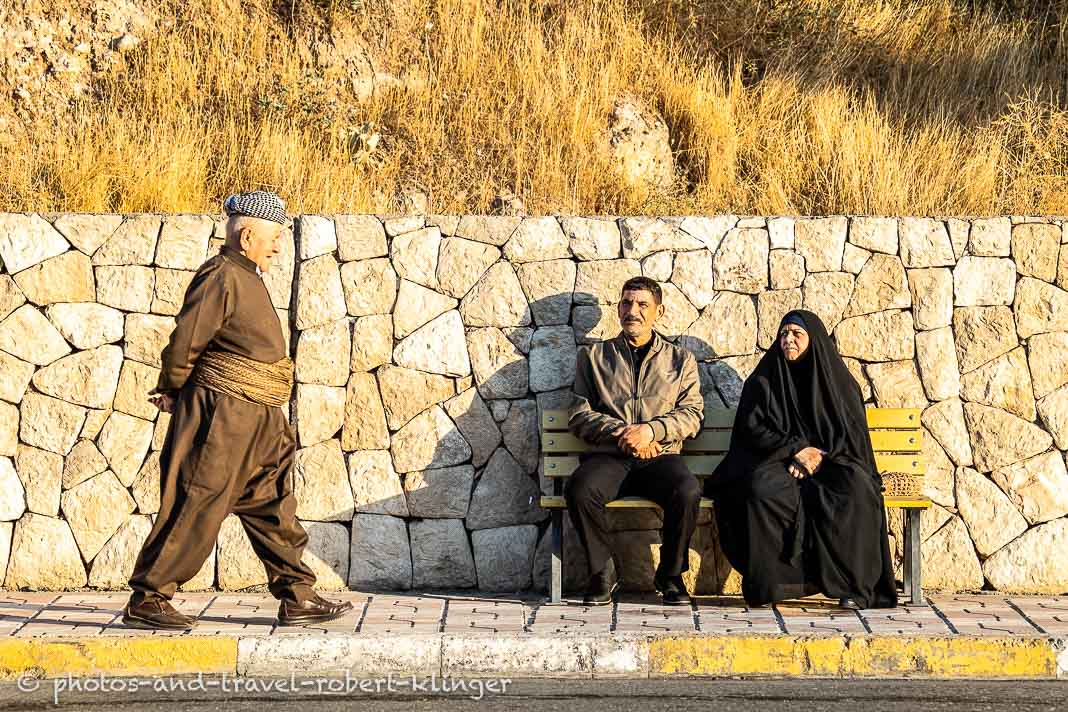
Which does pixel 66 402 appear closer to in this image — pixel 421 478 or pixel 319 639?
pixel 421 478

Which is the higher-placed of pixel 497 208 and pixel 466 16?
pixel 466 16

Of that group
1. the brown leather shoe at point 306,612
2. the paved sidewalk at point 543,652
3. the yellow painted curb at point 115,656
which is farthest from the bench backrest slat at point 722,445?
the yellow painted curb at point 115,656

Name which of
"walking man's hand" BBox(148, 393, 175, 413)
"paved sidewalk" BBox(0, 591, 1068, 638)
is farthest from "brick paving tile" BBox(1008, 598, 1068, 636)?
"walking man's hand" BBox(148, 393, 175, 413)

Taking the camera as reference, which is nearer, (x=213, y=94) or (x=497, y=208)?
(x=497, y=208)

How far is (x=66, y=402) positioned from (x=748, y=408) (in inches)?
151

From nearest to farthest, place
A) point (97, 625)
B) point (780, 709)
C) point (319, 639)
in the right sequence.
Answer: point (780, 709), point (319, 639), point (97, 625)

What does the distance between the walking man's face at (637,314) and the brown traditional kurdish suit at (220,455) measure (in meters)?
2.03

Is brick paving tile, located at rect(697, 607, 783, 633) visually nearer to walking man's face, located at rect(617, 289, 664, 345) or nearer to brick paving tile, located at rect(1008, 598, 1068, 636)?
brick paving tile, located at rect(1008, 598, 1068, 636)

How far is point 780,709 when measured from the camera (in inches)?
185

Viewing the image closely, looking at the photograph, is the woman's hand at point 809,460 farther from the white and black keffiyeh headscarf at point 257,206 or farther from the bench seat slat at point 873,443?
the white and black keffiyeh headscarf at point 257,206

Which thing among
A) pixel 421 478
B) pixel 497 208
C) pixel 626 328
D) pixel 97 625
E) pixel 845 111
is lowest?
pixel 97 625

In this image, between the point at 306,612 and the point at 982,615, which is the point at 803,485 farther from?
the point at 306,612

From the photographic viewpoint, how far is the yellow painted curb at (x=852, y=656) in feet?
17.7

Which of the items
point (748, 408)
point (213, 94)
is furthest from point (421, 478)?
point (213, 94)
